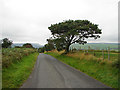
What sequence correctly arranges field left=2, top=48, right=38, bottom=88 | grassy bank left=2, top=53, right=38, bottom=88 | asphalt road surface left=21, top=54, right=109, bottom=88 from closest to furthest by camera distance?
asphalt road surface left=21, top=54, right=109, bottom=88
grassy bank left=2, top=53, right=38, bottom=88
field left=2, top=48, right=38, bottom=88

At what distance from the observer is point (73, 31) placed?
69.6ft

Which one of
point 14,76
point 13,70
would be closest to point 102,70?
point 14,76

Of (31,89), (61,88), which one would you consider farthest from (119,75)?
(31,89)

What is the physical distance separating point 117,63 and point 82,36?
51.5ft

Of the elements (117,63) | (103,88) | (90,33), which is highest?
(90,33)

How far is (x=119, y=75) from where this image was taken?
287 inches

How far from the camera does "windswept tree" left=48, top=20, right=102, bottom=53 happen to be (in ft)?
71.0

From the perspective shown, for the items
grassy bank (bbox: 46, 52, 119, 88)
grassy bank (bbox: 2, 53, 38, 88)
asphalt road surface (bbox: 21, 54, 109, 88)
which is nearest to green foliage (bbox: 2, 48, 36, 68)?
grassy bank (bbox: 2, 53, 38, 88)

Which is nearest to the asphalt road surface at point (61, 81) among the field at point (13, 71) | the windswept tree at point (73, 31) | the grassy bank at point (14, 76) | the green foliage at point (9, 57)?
the grassy bank at point (14, 76)

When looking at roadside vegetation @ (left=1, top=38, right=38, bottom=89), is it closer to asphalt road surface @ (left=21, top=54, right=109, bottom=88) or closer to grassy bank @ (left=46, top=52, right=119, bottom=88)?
asphalt road surface @ (left=21, top=54, right=109, bottom=88)

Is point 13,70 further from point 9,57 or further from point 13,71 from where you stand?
point 9,57

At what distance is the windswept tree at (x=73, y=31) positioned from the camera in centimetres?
2164

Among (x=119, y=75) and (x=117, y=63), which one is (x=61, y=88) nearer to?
(x=119, y=75)

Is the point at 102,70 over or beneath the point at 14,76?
over
